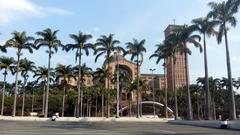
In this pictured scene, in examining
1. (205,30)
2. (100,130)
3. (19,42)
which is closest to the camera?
(100,130)

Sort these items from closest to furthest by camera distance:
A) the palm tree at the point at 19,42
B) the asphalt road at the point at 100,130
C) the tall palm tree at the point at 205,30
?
the asphalt road at the point at 100,130, the tall palm tree at the point at 205,30, the palm tree at the point at 19,42

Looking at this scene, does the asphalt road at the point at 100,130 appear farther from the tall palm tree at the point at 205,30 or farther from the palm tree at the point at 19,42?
the palm tree at the point at 19,42

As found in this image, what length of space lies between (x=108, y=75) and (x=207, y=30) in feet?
115

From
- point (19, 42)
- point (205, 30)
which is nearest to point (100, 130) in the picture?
point (205, 30)

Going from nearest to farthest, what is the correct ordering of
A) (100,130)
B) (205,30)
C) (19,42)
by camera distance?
1. (100,130)
2. (205,30)
3. (19,42)

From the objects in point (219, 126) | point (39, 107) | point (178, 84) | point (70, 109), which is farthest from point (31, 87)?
point (219, 126)

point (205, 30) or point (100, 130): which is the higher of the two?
point (205, 30)

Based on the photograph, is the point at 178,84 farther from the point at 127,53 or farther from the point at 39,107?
the point at 127,53

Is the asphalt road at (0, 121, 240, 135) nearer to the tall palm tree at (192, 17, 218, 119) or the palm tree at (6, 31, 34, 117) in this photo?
the tall palm tree at (192, 17, 218, 119)

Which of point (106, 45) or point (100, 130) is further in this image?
point (106, 45)

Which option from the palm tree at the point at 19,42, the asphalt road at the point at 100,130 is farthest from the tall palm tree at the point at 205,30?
the palm tree at the point at 19,42

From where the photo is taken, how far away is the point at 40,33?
222 feet

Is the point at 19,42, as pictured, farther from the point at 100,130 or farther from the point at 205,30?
the point at 100,130

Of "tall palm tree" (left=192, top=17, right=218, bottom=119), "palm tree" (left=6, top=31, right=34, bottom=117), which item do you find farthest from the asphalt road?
"palm tree" (left=6, top=31, right=34, bottom=117)
